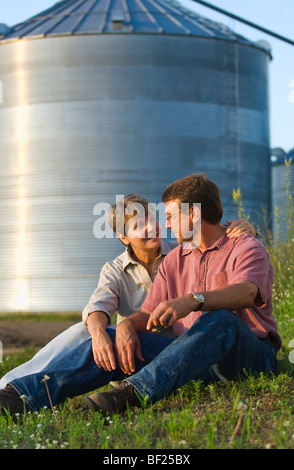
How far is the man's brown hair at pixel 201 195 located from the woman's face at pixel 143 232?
1.28 ft

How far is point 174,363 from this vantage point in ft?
10.3

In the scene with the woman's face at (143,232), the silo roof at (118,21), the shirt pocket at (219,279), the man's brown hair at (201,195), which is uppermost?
the silo roof at (118,21)

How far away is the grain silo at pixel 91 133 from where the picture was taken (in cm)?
1452

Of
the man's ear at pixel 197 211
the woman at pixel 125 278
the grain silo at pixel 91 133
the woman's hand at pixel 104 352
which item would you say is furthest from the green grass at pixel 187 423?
the grain silo at pixel 91 133

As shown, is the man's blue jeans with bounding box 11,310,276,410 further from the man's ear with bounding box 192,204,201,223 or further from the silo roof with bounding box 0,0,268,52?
the silo roof with bounding box 0,0,268,52

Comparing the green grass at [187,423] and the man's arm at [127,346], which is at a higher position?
the man's arm at [127,346]

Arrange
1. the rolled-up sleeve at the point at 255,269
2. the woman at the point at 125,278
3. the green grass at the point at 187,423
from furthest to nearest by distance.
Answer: the woman at the point at 125,278
the rolled-up sleeve at the point at 255,269
the green grass at the point at 187,423

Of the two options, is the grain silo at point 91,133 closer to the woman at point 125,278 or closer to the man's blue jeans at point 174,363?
the woman at point 125,278

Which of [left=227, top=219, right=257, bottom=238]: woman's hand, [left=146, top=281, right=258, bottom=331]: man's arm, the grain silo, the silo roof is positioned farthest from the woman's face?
the silo roof

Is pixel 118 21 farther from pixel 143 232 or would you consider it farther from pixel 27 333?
pixel 143 232

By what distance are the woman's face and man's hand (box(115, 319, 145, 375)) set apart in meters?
0.65

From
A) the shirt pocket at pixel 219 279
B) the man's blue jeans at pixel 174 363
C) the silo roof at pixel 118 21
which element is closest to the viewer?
the man's blue jeans at pixel 174 363

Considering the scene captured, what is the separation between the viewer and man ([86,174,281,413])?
315 centimetres

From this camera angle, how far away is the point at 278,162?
60.2 ft
